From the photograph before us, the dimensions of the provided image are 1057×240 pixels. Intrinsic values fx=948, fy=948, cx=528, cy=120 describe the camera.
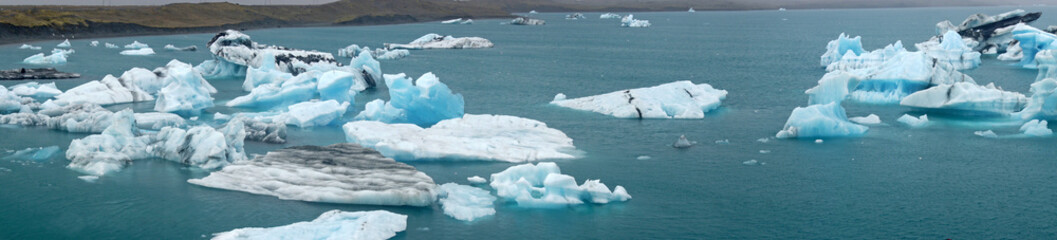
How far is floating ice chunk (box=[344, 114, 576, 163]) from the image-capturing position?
20.1 metres

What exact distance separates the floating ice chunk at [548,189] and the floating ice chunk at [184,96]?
1348 cm

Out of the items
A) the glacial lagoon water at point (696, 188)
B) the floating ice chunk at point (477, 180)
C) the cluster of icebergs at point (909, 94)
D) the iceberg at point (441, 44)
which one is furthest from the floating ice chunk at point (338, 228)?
the iceberg at point (441, 44)

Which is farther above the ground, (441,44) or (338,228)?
(441,44)

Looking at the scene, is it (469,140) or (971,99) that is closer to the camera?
(469,140)

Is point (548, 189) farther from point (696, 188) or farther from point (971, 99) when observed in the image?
point (971, 99)

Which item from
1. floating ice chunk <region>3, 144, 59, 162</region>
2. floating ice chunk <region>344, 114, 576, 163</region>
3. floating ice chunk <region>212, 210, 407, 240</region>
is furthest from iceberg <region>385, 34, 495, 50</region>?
floating ice chunk <region>212, 210, 407, 240</region>

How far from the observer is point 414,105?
24.7 meters

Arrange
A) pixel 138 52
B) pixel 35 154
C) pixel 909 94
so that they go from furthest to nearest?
pixel 138 52 < pixel 909 94 < pixel 35 154

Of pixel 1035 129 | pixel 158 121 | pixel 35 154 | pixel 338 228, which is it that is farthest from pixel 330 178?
pixel 1035 129

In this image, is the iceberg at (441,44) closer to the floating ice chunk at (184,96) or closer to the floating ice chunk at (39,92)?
the floating ice chunk at (39,92)

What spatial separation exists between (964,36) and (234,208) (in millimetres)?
45794

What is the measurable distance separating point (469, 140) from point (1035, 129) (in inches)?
559

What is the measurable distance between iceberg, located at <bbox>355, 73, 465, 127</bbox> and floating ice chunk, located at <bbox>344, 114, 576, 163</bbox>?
1171mm

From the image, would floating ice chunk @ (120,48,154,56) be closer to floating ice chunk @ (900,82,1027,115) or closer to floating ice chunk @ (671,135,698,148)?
floating ice chunk @ (671,135,698,148)
